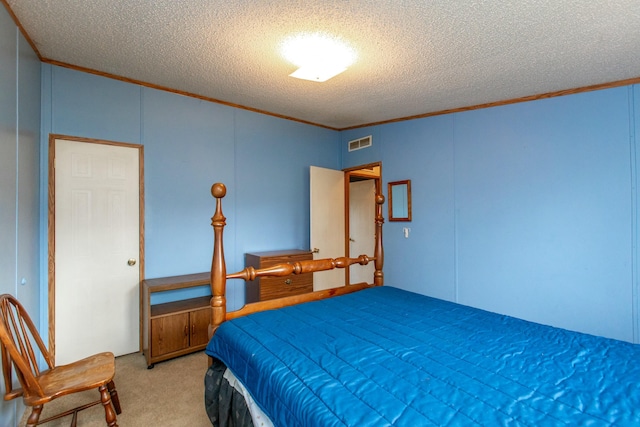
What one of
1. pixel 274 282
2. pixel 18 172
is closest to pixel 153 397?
pixel 274 282

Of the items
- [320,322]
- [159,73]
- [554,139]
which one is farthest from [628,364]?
[159,73]

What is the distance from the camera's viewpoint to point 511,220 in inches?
118

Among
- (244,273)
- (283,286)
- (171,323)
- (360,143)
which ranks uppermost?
(360,143)

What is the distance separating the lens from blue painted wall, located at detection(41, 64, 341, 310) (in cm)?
270

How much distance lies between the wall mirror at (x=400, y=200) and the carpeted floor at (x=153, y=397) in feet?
8.79

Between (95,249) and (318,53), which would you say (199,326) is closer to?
(95,249)

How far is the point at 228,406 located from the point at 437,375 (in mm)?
1098

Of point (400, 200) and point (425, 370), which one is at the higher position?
point (400, 200)

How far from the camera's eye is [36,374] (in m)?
1.70

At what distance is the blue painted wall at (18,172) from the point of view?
1726 mm

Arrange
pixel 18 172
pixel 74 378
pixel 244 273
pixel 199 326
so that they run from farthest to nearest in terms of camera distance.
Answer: pixel 199 326
pixel 18 172
pixel 244 273
pixel 74 378

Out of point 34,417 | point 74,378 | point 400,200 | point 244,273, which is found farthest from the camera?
point 400,200

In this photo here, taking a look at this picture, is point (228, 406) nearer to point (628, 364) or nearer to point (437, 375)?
point (437, 375)

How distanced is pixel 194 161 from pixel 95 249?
123 cm
